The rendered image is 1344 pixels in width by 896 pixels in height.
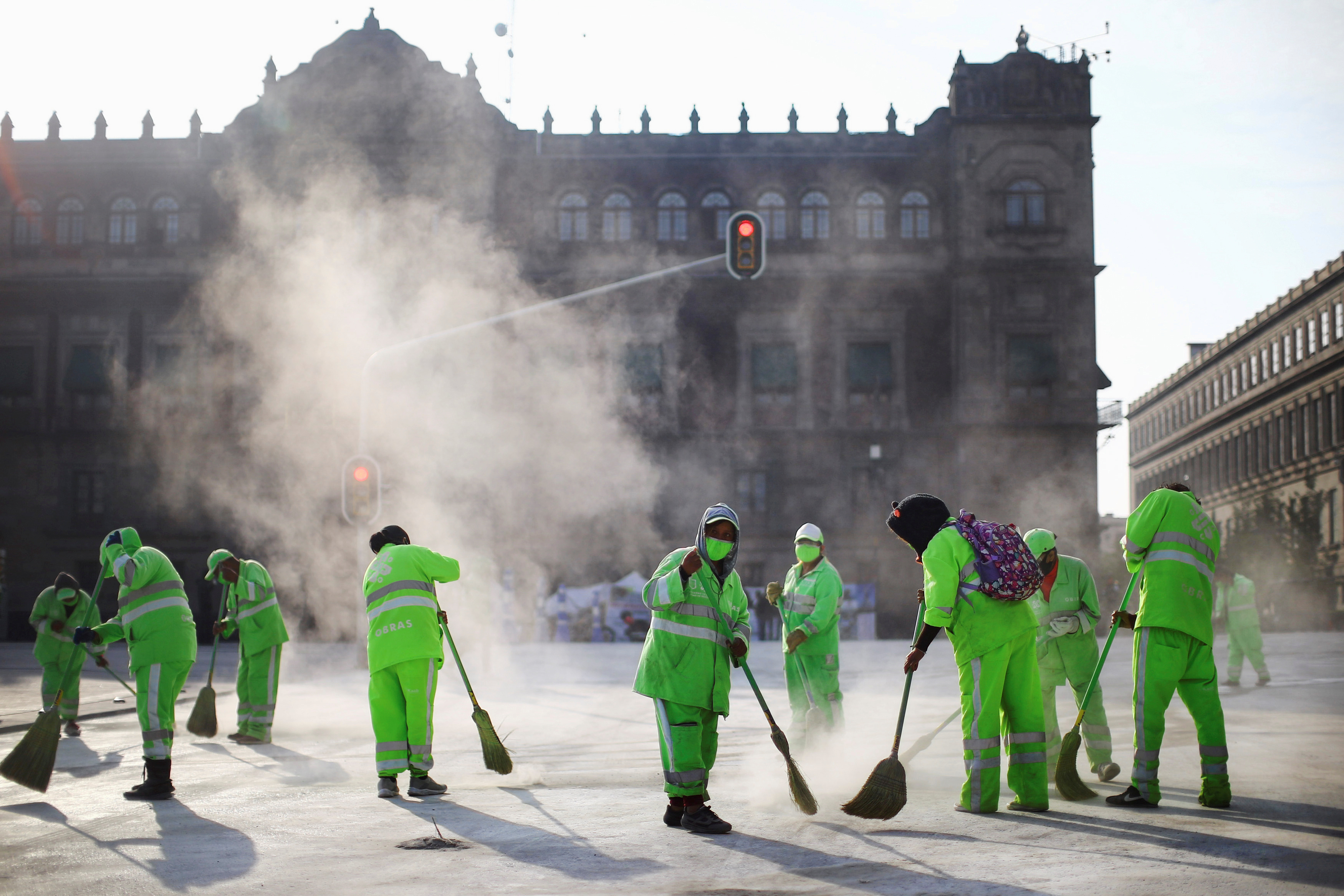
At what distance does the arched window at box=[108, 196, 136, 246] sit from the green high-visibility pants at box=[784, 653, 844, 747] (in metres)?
33.8

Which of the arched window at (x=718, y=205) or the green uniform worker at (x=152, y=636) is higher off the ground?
the arched window at (x=718, y=205)

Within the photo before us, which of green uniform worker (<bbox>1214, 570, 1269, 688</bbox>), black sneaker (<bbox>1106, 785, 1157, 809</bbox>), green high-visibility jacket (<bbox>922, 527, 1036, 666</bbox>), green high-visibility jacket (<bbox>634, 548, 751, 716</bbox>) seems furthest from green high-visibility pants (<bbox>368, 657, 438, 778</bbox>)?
green uniform worker (<bbox>1214, 570, 1269, 688</bbox>)

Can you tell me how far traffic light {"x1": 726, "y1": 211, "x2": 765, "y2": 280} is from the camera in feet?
49.7

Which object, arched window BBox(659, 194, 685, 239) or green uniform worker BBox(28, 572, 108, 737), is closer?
green uniform worker BBox(28, 572, 108, 737)

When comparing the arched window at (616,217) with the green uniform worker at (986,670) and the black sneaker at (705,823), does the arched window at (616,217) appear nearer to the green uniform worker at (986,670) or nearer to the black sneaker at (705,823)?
the green uniform worker at (986,670)

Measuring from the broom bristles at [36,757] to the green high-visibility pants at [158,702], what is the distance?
47cm

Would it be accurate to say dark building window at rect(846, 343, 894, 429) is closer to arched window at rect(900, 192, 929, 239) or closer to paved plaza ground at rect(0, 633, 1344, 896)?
arched window at rect(900, 192, 929, 239)

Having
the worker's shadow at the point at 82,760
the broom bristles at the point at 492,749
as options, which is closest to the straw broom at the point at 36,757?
the worker's shadow at the point at 82,760

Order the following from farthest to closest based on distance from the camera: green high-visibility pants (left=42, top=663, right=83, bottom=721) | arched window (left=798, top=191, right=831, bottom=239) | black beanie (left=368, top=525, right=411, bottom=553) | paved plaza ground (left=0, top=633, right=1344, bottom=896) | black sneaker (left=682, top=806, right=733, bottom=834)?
arched window (left=798, top=191, right=831, bottom=239), green high-visibility pants (left=42, top=663, right=83, bottom=721), black beanie (left=368, top=525, right=411, bottom=553), black sneaker (left=682, top=806, right=733, bottom=834), paved plaza ground (left=0, top=633, right=1344, bottom=896)

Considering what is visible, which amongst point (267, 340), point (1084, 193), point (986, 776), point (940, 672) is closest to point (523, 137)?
point (267, 340)

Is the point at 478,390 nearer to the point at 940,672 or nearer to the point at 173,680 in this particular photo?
the point at 940,672

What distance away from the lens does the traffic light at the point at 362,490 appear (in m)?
17.0

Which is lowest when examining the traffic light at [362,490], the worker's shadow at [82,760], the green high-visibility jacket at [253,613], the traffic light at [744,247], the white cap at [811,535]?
the worker's shadow at [82,760]

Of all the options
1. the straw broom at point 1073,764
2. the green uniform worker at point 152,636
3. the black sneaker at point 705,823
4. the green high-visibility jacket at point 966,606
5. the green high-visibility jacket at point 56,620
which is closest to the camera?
the black sneaker at point 705,823
